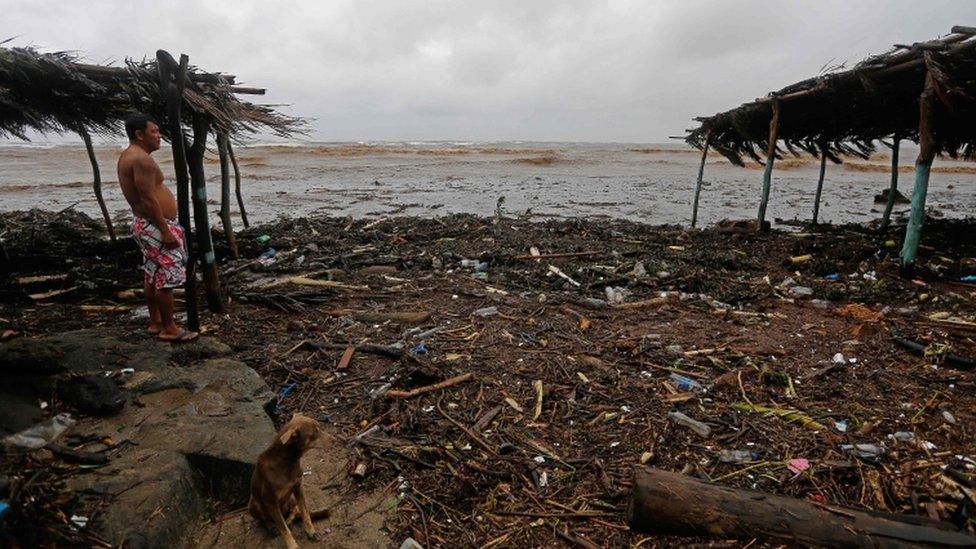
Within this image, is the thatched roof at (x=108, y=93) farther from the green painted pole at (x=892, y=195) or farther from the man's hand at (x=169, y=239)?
the green painted pole at (x=892, y=195)

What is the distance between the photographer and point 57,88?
5082mm

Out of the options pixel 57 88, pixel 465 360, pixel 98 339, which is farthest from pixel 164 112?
pixel 465 360

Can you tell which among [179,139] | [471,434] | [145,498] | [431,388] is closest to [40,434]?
[145,498]

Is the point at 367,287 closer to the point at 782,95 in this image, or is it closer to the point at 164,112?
the point at 164,112

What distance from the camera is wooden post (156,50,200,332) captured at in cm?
442

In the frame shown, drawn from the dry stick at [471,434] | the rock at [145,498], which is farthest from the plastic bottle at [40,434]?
the dry stick at [471,434]

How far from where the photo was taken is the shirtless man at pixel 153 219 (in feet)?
13.4

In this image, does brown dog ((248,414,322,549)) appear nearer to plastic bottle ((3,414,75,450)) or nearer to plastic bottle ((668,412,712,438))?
plastic bottle ((3,414,75,450))

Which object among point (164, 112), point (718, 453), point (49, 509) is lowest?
point (718, 453)

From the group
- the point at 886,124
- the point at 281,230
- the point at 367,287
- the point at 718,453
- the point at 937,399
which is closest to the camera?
the point at 718,453

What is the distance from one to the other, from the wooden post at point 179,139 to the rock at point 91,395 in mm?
1596

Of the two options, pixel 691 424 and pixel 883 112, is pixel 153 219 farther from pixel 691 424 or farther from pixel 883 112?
pixel 883 112

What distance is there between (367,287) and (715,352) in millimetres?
4519

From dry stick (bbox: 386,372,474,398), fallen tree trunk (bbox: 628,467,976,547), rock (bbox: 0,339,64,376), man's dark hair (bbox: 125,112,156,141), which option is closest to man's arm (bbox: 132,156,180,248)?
man's dark hair (bbox: 125,112,156,141)
